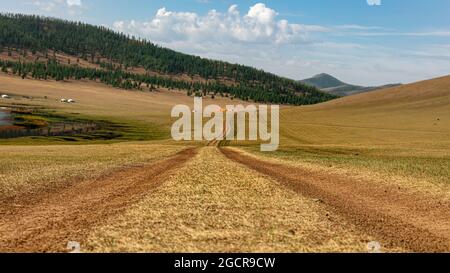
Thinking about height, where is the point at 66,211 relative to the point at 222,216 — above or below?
below

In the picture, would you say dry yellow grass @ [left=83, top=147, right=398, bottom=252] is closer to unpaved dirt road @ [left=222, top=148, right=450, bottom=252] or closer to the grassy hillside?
unpaved dirt road @ [left=222, top=148, right=450, bottom=252]

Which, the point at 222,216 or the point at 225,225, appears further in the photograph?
the point at 222,216

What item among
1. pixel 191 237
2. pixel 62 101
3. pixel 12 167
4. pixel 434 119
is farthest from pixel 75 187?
pixel 62 101

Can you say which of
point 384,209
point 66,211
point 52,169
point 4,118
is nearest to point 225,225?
point 66,211

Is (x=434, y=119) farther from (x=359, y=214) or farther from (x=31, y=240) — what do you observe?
(x=31, y=240)

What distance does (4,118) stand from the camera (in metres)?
107

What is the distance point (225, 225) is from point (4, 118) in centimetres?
10391

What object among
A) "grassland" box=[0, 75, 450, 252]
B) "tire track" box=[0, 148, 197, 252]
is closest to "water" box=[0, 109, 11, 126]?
"grassland" box=[0, 75, 450, 252]

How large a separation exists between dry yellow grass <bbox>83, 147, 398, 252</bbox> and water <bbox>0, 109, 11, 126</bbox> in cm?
8509

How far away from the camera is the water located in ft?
322

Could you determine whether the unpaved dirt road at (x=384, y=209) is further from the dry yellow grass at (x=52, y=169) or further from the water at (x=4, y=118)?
the water at (x=4, y=118)

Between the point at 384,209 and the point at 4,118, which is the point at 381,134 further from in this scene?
the point at 4,118
